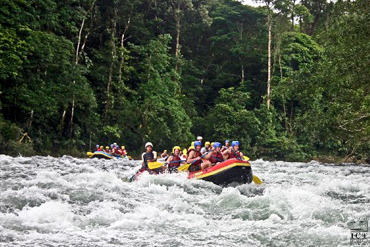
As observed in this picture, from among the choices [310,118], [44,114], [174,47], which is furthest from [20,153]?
[174,47]

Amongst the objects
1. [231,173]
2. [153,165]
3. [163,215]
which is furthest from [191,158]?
[163,215]

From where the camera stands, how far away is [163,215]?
333 inches

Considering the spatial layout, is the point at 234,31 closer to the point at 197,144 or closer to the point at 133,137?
the point at 133,137

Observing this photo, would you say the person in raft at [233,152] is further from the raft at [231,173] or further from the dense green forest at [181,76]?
the dense green forest at [181,76]

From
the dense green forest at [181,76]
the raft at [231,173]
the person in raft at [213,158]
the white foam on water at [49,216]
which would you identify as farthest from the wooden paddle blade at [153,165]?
the dense green forest at [181,76]

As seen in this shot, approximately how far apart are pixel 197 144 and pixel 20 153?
10.9 metres

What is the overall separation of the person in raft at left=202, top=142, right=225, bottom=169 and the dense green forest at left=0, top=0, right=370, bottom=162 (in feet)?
16.9

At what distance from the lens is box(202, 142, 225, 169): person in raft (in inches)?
547

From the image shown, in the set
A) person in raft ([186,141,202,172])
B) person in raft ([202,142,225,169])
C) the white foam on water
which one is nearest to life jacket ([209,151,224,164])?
person in raft ([202,142,225,169])

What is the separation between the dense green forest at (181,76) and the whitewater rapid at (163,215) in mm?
7503

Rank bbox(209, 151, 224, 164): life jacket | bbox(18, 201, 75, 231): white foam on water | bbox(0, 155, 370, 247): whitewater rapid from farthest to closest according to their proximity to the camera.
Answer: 1. bbox(209, 151, 224, 164): life jacket
2. bbox(18, 201, 75, 231): white foam on water
3. bbox(0, 155, 370, 247): whitewater rapid

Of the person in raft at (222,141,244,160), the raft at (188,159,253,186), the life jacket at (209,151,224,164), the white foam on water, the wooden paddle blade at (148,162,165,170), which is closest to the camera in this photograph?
the white foam on water

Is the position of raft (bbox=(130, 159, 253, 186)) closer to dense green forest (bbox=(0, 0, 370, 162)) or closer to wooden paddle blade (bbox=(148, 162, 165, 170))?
wooden paddle blade (bbox=(148, 162, 165, 170))

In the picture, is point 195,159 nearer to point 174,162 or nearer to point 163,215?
point 174,162
